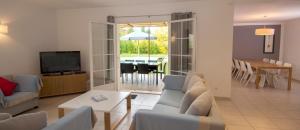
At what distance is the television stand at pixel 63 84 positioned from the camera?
16.8 feet

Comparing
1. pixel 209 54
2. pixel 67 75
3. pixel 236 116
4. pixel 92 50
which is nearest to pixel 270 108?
pixel 236 116

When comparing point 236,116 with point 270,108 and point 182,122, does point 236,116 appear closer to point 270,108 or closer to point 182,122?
point 270,108

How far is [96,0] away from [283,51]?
797 cm

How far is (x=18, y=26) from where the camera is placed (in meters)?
4.80

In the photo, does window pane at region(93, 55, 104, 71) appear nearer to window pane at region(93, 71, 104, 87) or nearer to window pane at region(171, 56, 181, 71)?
window pane at region(93, 71, 104, 87)

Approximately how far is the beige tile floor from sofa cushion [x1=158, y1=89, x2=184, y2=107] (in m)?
0.74

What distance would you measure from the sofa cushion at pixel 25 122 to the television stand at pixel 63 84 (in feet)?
12.6

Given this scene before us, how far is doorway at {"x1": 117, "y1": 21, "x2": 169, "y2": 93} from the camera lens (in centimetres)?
651

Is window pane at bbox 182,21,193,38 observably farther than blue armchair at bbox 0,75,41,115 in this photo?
Yes

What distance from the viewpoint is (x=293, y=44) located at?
767 centimetres

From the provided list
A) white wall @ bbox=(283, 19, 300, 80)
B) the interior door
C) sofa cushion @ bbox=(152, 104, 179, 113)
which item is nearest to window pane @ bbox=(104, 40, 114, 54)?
the interior door

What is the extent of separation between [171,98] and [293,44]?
6.81 metres

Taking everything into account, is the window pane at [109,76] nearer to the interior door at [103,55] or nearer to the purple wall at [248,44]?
the interior door at [103,55]

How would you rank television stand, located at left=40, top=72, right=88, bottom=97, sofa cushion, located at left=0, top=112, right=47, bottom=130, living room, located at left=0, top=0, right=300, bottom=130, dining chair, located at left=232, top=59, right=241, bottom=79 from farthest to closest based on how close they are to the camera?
dining chair, located at left=232, top=59, right=241, bottom=79, television stand, located at left=40, top=72, right=88, bottom=97, living room, located at left=0, top=0, right=300, bottom=130, sofa cushion, located at left=0, top=112, right=47, bottom=130
